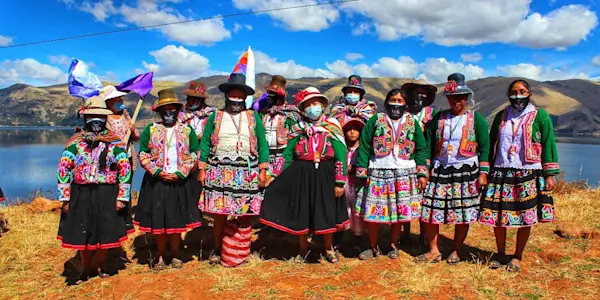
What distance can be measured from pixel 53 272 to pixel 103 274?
0.79m

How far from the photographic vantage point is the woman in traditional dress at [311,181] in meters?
4.54

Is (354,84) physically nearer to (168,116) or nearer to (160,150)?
(168,116)

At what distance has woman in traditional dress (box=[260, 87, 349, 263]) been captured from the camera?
14.9 feet

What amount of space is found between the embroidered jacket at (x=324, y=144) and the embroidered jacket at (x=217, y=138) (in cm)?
39

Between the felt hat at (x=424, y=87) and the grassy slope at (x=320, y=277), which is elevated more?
the felt hat at (x=424, y=87)

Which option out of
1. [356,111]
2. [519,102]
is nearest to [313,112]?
[356,111]

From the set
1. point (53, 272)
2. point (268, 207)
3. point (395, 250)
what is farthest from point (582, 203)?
point (53, 272)

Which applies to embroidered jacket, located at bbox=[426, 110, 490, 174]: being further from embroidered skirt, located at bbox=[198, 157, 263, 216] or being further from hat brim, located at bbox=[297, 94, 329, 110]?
embroidered skirt, located at bbox=[198, 157, 263, 216]

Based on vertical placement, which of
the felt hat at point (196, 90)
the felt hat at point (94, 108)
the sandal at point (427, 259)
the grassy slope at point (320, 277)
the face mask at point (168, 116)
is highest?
the felt hat at point (196, 90)

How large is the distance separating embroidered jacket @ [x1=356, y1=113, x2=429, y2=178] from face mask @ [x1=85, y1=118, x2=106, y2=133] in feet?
9.09

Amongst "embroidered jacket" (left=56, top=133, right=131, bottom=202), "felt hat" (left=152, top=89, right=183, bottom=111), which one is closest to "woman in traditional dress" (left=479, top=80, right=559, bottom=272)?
"felt hat" (left=152, top=89, right=183, bottom=111)

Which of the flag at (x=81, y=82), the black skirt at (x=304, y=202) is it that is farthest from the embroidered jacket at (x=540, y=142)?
the flag at (x=81, y=82)

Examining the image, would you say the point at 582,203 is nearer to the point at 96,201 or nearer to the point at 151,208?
the point at 151,208

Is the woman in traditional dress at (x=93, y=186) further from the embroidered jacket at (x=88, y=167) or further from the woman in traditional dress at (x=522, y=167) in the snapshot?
the woman in traditional dress at (x=522, y=167)
